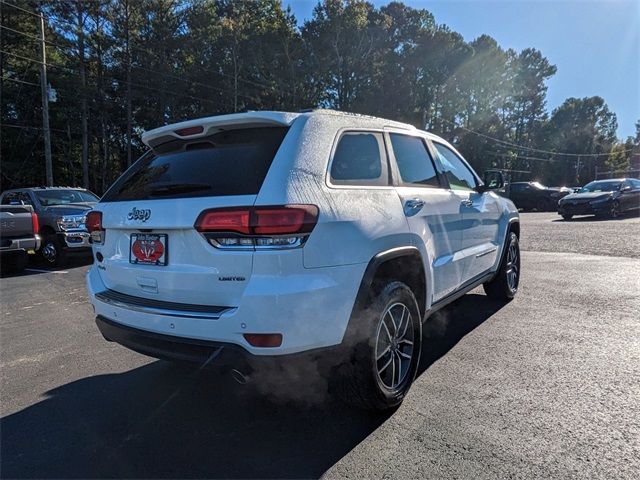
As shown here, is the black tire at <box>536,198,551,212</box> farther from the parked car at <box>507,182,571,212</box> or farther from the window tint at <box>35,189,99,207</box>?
the window tint at <box>35,189,99,207</box>

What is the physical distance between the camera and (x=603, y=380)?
10.9 ft

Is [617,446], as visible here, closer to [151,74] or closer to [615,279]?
[615,279]

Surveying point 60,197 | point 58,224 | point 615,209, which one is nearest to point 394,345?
point 58,224

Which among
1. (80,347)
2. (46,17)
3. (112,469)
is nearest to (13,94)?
(46,17)

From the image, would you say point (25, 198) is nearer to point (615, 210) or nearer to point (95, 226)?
point (95, 226)

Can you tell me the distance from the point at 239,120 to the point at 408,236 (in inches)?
52.7

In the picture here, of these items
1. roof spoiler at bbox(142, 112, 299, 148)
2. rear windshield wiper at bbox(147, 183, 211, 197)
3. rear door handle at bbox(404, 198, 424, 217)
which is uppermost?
roof spoiler at bbox(142, 112, 299, 148)

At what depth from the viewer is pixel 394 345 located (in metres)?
3.02

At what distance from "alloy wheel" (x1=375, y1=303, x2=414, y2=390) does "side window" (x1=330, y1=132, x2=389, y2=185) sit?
85 centimetres

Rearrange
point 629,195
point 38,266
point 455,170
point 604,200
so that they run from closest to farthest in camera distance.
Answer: point 455,170
point 38,266
point 604,200
point 629,195

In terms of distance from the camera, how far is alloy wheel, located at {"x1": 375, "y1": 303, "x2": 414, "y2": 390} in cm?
288

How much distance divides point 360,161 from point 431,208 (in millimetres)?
824

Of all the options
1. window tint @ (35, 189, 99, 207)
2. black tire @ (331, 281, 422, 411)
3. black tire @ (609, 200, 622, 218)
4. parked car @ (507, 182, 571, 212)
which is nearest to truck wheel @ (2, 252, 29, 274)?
window tint @ (35, 189, 99, 207)

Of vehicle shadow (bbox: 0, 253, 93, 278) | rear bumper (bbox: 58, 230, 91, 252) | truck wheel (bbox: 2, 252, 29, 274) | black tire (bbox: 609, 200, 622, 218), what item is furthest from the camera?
black tire (bbox: 609, 200, 622, 218)
